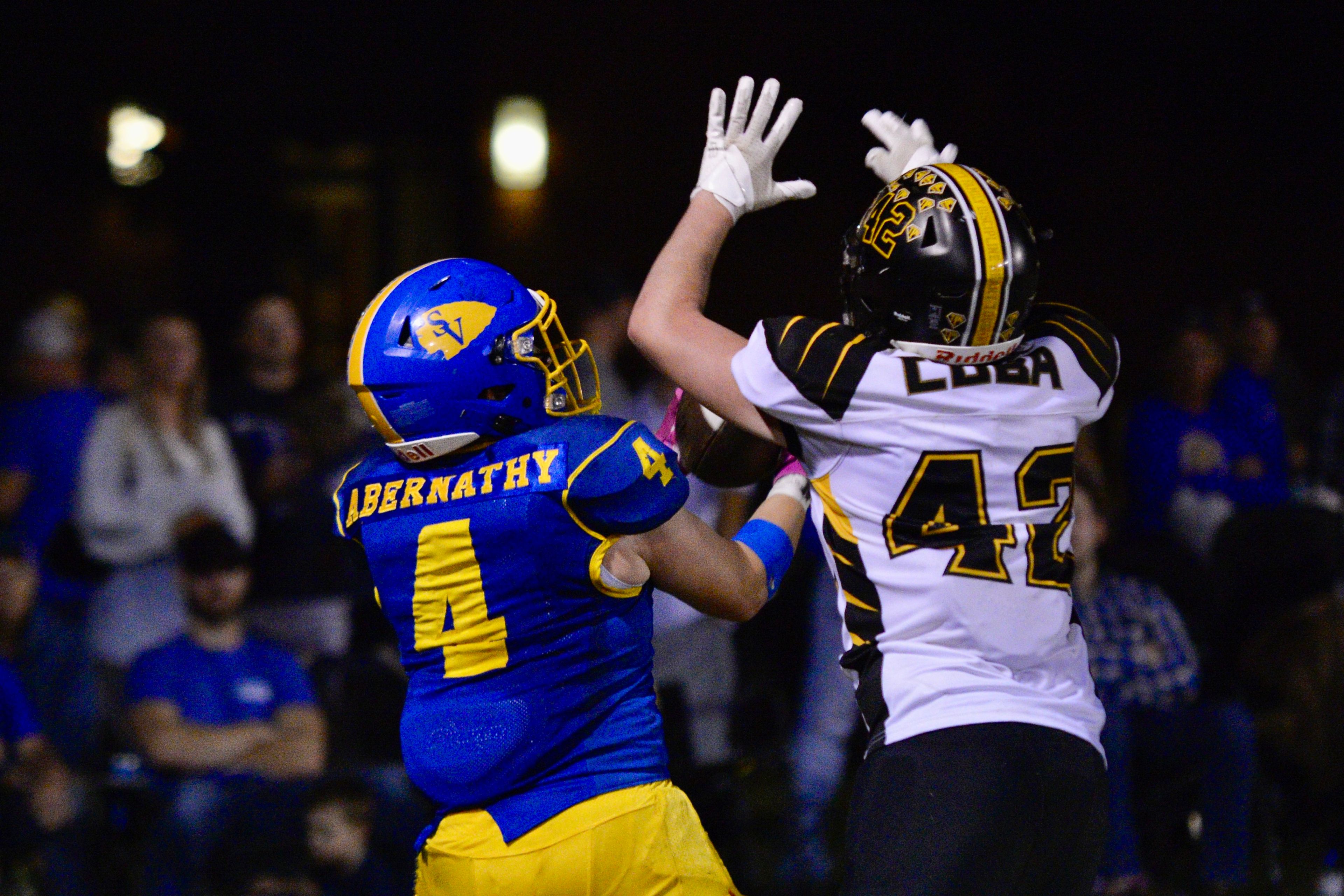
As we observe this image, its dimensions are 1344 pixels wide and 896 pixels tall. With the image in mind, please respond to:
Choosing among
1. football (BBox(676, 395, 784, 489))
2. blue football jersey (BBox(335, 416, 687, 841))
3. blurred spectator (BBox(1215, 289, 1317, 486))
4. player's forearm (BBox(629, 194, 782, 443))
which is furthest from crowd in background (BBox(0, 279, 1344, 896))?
blue football jersey (BBox(335, 416, 687, 841))

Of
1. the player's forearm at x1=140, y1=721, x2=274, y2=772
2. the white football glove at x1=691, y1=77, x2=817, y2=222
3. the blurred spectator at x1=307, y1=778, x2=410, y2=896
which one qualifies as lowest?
the blurred spectator at x1=307, y1=778, x2=410, y2=896

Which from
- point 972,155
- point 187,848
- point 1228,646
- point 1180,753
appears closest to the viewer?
point 187,848

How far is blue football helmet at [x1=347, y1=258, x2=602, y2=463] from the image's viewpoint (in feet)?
7.54

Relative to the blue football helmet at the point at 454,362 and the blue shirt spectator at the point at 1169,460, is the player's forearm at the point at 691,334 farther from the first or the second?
the blue shirt spectator at the point at 1169,460

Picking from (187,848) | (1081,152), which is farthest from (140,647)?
(1081,152)

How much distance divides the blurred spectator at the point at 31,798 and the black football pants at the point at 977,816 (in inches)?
130

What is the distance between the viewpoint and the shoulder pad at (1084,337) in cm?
243

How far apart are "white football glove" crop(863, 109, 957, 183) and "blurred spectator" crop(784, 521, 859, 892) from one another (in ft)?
7.39

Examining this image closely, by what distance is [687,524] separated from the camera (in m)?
2.33

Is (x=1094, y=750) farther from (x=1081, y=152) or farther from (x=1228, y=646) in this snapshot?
(x=1081, y=152)

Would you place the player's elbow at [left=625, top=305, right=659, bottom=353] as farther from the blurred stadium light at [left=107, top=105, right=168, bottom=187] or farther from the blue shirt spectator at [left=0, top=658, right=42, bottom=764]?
the blurred stadium light at [left=107, top=105, right=168, bottom=187]

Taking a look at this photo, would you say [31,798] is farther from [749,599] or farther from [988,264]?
[988,264]

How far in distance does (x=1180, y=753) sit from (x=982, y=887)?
319cm

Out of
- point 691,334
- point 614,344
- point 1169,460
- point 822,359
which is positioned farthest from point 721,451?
point 1169,460
